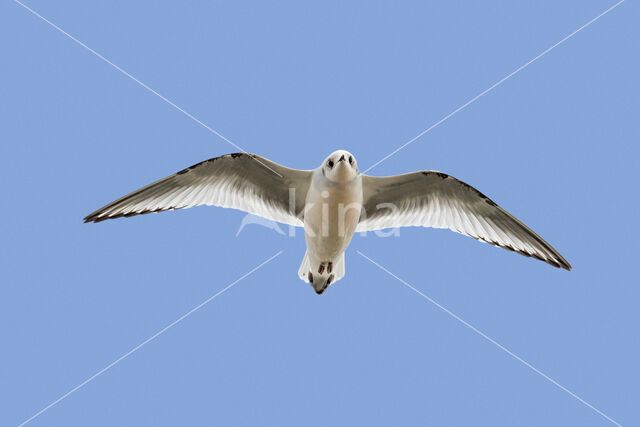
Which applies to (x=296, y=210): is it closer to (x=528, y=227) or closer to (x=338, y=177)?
(x=338, y=177)

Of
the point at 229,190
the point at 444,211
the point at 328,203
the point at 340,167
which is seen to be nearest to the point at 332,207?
the point at 328,203

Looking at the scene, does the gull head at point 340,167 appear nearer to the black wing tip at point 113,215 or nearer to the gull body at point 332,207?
the gull body at point 332,207

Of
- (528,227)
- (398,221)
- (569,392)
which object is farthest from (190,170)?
(569,392)

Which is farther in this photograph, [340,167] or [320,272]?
[320,272]

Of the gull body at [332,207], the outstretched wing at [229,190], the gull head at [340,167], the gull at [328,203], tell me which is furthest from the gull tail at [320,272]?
the gull head at [340,167]

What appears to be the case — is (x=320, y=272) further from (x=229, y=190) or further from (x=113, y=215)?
(x=113, y=215)

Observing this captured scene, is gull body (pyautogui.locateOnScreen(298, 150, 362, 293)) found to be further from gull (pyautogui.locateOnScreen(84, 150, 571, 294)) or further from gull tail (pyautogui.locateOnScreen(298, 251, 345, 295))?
gull tail (pyautogui.locateOnScreen(298, 251, 345, 295))
